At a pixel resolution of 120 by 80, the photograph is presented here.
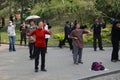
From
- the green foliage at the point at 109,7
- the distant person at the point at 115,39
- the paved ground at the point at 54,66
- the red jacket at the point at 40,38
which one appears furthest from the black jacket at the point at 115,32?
the green foliage at the point at 109,7

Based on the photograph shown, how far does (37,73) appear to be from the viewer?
14.1 meters

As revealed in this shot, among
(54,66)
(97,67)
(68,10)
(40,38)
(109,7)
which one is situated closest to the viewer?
(40,38)

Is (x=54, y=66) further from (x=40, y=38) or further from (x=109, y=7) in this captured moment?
(x=109, y=7)

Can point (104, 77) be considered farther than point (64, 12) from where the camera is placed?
No

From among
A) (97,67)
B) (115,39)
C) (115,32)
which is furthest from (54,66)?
(115,32)

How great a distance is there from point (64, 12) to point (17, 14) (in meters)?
15.4

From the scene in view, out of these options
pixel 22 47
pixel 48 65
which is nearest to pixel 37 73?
pixel 48 65

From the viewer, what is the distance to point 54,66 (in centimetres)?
1582

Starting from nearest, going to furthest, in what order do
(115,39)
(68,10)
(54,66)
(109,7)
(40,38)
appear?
(40,38) → (54,66) → (115,39) → (109,7) → (68,10)

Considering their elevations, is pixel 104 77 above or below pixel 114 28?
below

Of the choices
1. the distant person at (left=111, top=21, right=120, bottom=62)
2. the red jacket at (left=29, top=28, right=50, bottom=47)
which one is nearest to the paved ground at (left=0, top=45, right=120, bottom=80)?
the distant person at (left=111, top=21, right=120, bottom=62)

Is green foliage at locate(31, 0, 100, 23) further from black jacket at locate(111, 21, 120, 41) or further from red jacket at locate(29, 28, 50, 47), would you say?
red jacket at locate(29, 28, 50, 47)

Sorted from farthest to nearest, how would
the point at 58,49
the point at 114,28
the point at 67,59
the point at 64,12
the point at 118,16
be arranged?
the point at 64,12
the point at 118,16
the point at 58,49
the point at 67,59
the point at 114,28

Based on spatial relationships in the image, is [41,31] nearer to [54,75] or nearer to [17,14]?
Result: [54,75]
